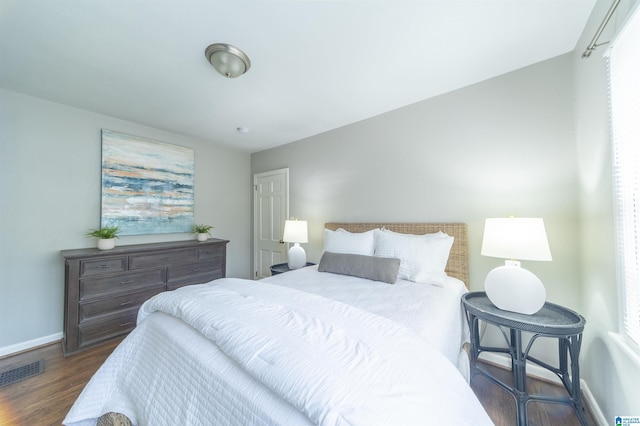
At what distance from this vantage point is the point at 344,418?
2.03 ft

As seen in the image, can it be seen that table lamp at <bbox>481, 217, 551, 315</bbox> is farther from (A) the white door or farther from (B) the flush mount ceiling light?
(A) the white door

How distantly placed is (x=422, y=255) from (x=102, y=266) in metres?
3.14

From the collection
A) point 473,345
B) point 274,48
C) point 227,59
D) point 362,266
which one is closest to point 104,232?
point 227,59

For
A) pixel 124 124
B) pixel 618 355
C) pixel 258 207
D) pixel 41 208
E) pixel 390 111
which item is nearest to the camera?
pixel 618 355

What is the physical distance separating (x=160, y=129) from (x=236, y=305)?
10.00ft

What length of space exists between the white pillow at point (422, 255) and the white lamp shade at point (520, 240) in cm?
40

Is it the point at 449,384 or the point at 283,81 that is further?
the point at 283,81

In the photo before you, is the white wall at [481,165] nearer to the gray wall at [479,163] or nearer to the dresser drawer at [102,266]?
the gray wall at [479,163]

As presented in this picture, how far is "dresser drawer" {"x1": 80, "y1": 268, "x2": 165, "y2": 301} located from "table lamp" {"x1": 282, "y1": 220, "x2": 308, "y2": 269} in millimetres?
1546

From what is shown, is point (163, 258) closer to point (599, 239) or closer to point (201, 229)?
point (201, 229)

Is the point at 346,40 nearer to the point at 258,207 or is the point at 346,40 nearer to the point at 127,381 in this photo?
the point at 127,381

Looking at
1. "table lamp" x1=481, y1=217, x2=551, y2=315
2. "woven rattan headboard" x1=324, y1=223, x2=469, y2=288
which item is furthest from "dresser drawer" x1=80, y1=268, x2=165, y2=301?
"table lamp" x1=481, y1=217, x2=551, y2=315

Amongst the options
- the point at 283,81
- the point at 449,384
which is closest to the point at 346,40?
the point at 283,81

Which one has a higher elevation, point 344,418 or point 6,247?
point 6,247
